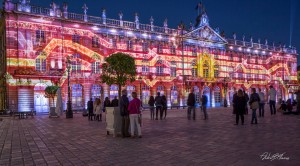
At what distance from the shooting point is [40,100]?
36.9 m

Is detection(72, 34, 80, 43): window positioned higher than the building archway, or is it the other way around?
detection(72, 34, 80, 43): window

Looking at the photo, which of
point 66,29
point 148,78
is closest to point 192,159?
point 66,29

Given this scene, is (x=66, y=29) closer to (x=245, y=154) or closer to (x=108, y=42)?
(x=108, y=42)

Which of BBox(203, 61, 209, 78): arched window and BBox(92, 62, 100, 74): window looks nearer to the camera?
BBox(92, 62, 100, 74): window

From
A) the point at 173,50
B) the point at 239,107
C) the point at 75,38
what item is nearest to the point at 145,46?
the point at 173,50

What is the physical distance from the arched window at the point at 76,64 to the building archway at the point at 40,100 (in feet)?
15.2

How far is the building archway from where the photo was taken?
120 feet

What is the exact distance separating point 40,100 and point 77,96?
15.9ft

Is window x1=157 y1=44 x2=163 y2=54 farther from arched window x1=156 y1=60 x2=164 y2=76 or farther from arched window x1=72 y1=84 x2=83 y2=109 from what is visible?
arched window x1=72 y1=84 x2=83 y2=109

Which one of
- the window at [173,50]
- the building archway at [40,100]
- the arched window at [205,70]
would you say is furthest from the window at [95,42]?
the arched window at [205,70]

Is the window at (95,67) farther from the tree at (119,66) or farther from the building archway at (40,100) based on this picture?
the tree at (119,66)

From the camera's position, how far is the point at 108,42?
42781 millimetres

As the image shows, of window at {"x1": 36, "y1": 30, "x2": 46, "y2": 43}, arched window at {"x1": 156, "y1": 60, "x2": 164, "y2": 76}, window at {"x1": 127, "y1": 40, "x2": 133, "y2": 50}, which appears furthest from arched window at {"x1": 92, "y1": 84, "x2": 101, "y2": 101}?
arched window at {"x1": 156, "y1": 60, "x2": 164, "y2": 76}

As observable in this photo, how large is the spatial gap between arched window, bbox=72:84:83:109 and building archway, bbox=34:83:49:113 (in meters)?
3.63
